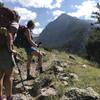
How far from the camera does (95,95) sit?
30.0 ft

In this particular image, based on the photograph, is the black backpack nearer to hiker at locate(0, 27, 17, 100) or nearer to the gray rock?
the gray rock

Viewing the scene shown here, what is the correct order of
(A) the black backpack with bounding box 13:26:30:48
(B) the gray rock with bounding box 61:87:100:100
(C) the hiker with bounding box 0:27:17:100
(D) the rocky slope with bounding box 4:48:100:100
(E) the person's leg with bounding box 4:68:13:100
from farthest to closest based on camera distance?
(A) the black backpack with bounding box 13:26:30:48
(D) the rocky slope with bounding box 4:48:100:100
(B) the gray rock with bounding box 61:87:100:100
(E) the person's leg with bounding box 4:68:13:100
(C) the hiker with bounding box 0:27:17:100

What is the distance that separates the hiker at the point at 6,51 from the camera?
828 centimetres

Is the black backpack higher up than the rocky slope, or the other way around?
the black backpack

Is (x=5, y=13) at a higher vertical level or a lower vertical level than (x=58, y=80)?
higher

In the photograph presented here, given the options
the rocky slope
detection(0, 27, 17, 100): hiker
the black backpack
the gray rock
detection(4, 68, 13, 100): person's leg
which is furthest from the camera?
the black backpack

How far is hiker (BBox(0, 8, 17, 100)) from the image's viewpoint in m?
8.28

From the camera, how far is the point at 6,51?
8414 mm

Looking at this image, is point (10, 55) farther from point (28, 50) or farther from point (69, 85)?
point (28, 50)

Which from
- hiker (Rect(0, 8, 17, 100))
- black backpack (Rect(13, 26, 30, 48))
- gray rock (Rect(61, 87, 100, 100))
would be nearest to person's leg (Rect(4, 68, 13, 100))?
hiker (Rect(0, 8, 17, 100))

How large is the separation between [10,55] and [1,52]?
0.20 meters

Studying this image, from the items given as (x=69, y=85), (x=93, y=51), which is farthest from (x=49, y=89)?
(x=93, y=51)

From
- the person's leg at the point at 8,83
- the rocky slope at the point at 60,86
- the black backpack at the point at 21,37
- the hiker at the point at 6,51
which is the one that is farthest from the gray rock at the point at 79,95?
the black backpack at the point at 21,37

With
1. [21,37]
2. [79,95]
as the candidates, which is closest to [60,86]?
[79,95]
